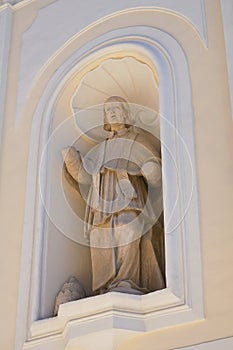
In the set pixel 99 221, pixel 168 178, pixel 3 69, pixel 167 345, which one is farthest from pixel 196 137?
pixel 3 69

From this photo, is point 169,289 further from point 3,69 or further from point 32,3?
point 32,3

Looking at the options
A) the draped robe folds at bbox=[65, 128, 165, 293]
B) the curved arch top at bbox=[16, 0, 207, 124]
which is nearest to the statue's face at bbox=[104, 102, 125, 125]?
the draped robe folds at bbox=[65, 128, 165, 293]

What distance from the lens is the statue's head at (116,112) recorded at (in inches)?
221

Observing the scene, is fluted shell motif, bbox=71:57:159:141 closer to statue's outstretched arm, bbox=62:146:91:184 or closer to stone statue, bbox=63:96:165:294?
stone statue, bbox=63:96:165:294

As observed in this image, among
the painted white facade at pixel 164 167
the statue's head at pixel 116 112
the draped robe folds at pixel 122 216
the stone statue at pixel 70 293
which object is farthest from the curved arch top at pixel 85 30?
the stone statue at pixel 70 293

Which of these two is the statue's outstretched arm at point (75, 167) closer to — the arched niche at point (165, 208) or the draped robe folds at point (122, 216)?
the draped robe folds at point (122, 216)

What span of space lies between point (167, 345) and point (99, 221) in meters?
0.97

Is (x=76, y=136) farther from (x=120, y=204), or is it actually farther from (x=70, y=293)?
(x=70, y=293)

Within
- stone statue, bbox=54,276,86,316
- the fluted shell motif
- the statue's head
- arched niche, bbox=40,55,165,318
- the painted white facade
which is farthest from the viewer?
the fluted shell motif

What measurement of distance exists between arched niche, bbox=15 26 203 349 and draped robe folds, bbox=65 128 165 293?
0.77 ft

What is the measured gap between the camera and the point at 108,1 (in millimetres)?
6051

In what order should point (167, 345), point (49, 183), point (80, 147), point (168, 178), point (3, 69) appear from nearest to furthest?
point (167, 345) < point (168, 178) < point (49, 183) < point (80, 147) < point (3, 69)

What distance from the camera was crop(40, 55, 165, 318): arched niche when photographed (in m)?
5.26

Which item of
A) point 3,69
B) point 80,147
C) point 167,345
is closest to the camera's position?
point 167,345
